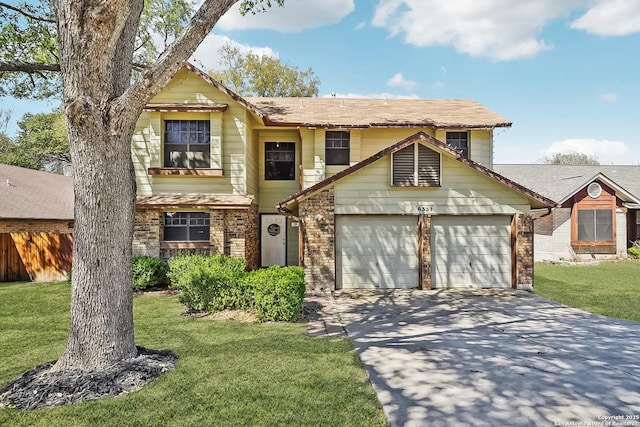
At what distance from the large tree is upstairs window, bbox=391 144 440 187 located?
292 inches

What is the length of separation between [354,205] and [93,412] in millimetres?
8509

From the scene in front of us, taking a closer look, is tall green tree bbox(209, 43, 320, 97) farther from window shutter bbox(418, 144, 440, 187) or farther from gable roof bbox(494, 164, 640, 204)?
window shutter bbox(418, 144, 440, 187)

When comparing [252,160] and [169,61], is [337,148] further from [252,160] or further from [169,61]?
[169,61]

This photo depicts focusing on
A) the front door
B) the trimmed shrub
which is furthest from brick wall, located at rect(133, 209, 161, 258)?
the trimmed shrub

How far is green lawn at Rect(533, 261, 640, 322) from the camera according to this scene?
918 cm

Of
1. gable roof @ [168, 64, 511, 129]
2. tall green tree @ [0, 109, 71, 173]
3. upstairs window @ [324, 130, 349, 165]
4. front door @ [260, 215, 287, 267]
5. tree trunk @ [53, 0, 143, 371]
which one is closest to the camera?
tree trunk @ [53, 0, 143, 371]

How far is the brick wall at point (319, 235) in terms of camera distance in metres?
11.1

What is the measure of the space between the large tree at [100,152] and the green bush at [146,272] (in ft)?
21.6

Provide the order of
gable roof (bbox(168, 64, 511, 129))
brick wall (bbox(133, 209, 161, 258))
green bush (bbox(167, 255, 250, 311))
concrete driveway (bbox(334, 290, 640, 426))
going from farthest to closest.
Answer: gable roof (bbox(168, 64, 511, 129))
brick wall (bbox(133, 209, 161, 258))
green bush (bbox(167, 255, 250, 311))
concrete driveway (bbox(334, 290, 640, 426))

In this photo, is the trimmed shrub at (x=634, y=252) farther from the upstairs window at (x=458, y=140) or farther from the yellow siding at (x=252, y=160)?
the yellow siding at (x=252, y=160)

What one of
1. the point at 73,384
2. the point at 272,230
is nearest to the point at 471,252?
the point at 272,230

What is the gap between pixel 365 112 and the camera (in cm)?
1514

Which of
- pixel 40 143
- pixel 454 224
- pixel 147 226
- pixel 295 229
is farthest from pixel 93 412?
pixel 40 143

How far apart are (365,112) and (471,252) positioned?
288 inches
